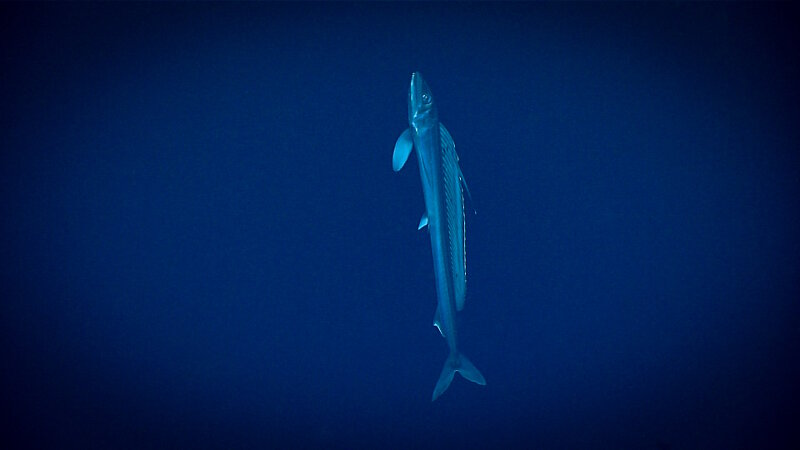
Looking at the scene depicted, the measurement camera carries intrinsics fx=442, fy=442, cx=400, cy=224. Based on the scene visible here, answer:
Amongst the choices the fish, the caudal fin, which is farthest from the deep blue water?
the fish

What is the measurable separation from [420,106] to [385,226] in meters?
1.74

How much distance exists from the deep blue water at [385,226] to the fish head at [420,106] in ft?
5.05

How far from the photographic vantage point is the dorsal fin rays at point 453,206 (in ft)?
7.77

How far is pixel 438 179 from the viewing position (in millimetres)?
2375

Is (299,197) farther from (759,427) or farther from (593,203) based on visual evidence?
(759,427)

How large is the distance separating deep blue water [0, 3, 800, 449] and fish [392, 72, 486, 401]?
1.45 metres

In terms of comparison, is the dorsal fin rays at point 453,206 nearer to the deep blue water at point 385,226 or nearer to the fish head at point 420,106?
the fish head at point 420,106

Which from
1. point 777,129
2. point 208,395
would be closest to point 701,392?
point 777,129

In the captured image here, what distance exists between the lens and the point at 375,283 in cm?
404

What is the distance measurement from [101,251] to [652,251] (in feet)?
16.4

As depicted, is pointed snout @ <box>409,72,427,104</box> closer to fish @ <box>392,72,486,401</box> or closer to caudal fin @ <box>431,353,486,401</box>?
fish @ <box>392,72,486,401</box>

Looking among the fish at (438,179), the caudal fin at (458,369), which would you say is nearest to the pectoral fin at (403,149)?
the fish at (438,179)

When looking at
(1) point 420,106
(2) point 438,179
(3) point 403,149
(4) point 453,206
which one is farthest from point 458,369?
(1) point 420,106

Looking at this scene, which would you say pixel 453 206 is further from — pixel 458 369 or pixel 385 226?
pixel 385 226
